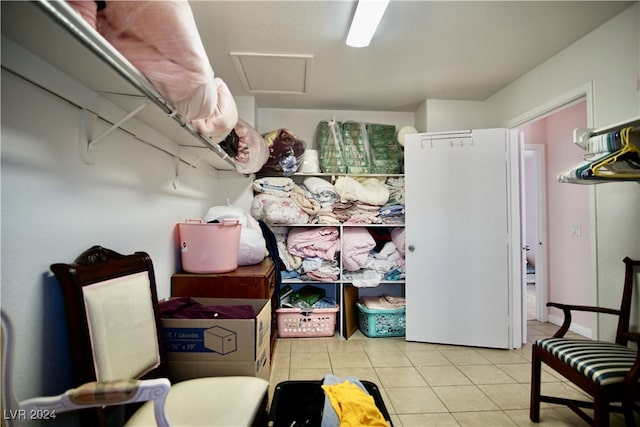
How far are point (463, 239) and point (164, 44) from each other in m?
2.66

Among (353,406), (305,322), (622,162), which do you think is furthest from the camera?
(305,322)

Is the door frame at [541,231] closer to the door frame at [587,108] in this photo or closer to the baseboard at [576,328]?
the baseboard at [576,328]

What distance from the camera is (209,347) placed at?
1322 millimetres

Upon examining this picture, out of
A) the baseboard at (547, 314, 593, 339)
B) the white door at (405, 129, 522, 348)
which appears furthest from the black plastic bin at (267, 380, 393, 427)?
the baseboard at (547, 314, 593, 339)

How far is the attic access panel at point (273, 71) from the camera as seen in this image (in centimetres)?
218

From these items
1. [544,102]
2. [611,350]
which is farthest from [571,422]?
[544,102]

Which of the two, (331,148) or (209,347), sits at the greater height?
(331,148)

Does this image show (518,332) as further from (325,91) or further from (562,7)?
(325,91)

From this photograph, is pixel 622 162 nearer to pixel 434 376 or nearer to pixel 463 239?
pixel 463 239

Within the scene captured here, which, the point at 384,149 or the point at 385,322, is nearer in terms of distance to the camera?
the point at 385,322

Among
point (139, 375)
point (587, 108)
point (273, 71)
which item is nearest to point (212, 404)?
point (139, 375)

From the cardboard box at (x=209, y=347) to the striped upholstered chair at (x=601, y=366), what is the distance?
159 cm

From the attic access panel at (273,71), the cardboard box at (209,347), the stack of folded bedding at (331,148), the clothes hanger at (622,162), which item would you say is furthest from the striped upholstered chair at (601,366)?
the attic access panel at (273,71)

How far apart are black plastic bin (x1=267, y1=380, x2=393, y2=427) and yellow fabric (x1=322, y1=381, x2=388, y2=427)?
0.26 feet
